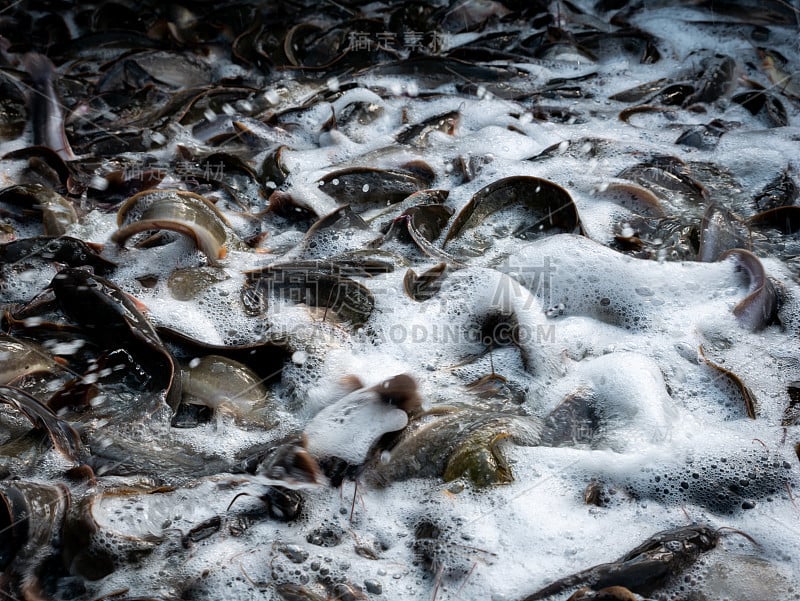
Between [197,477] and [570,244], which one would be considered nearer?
[197,477]

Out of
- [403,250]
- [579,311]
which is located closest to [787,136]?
[579,311]

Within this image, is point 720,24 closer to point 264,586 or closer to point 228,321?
point 228,321

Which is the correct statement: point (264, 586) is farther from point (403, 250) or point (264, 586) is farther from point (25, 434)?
point (403, 250)

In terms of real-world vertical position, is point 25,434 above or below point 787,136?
below

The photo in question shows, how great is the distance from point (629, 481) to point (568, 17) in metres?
3.74

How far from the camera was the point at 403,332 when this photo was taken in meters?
2.27

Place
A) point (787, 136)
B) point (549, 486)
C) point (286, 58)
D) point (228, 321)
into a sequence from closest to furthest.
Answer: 1. point (549, 486)
2. point (228, 321)
3. point (787, 136)
4. point (286, 58)

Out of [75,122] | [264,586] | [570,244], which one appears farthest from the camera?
[75,122]

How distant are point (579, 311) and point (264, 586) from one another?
1.38 m

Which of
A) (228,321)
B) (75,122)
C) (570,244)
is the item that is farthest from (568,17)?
(228,321)

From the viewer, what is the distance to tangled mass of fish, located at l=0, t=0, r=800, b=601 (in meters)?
1.60

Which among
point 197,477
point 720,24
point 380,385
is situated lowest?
point 197,477

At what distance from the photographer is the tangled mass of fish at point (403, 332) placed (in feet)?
5.26

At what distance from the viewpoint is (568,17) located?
4.58 meters
